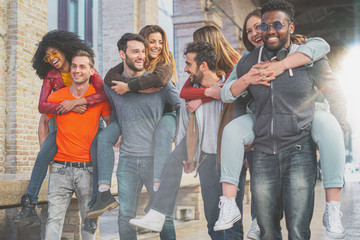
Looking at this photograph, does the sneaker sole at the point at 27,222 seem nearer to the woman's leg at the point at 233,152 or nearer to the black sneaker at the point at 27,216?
the black sneaker at the point at 27,216

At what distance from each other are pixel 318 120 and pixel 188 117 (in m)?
1.12

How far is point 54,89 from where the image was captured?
11.5 ft

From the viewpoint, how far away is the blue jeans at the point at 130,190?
A: 3.14 m

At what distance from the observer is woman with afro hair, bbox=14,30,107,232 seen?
10.7 ft

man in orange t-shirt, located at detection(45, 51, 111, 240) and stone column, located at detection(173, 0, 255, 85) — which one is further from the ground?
stone column, located at detection(173, 0, 255, 85)

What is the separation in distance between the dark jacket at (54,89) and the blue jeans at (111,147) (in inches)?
8.7

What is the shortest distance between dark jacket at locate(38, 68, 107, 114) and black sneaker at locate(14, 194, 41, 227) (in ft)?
2.12

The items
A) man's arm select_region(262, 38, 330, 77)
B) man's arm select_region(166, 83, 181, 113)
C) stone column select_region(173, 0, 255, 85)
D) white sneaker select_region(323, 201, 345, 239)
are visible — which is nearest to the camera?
white sneaker select_region(323, 201, 345, 239)

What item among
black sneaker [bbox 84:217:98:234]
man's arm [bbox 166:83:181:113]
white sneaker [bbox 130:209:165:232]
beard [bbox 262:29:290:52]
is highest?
beard [bbox 262:29:290:52]

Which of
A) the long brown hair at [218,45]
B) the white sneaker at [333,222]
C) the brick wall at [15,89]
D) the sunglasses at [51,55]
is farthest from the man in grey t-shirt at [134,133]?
the brick wall at [15,89]

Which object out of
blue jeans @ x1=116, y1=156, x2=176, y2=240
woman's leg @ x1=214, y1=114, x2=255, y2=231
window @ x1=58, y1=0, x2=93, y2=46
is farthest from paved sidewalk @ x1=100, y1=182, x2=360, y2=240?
window @ x1=58, y1=0, x2=93, y2=46

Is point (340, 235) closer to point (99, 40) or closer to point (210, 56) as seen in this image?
point (210, 56)

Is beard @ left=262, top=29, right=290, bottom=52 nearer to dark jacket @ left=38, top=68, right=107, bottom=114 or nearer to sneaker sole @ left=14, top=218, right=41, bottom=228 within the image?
dark jacket @ left=38, top=68, right=107, bottom=114

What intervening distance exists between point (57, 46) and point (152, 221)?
1.50 meters
